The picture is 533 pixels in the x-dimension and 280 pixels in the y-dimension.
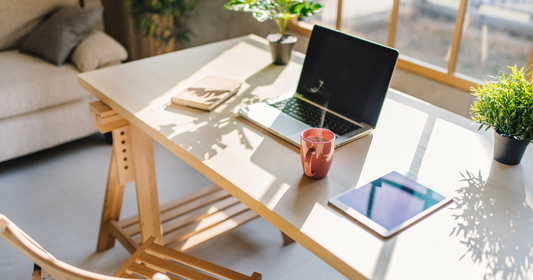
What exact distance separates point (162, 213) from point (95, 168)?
0.71 metres

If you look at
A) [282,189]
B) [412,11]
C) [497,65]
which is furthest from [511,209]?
[412,11]

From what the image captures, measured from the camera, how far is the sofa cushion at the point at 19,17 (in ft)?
7.75

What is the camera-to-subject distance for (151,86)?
1.38m

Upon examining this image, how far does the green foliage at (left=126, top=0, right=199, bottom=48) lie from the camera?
2738mm

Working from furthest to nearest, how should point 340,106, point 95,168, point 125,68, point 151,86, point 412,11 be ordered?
point 412,11 < point 95,168 < point 125,68 < point 151,86 < point 340,106

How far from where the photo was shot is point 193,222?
66.0 inches

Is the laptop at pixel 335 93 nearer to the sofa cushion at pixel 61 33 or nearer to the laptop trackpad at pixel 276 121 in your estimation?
the laptop trackpad at pixel 276 121

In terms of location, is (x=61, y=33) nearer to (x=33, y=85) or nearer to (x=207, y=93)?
(x=33, y=85)

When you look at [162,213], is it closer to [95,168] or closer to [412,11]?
[95,168]

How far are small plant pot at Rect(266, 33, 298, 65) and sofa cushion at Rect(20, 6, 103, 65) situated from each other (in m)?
1.28

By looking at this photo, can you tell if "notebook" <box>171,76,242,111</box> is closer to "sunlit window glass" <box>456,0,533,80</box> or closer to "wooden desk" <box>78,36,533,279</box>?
"wooden desk" <box>78,36,533,279</box>

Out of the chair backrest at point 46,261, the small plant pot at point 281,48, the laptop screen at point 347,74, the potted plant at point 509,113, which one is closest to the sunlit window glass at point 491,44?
the small plant pot at point 281,48

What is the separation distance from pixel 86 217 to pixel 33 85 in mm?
721

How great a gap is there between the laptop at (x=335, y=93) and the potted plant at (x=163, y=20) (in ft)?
5.73
